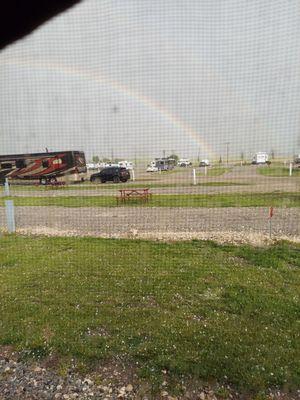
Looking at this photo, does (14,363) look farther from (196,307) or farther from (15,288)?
(196,307)

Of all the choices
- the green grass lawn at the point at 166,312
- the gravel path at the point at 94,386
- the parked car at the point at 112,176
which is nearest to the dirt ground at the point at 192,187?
the parked car at the point at 112,176

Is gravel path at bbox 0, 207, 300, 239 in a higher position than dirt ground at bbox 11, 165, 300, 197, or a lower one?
lower

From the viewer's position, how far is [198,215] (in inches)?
234

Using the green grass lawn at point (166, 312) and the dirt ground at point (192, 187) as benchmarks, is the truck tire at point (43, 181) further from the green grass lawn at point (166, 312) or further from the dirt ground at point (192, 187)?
the green grass lawn at point (166, 312)

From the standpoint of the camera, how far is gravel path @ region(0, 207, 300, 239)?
4.52 metres

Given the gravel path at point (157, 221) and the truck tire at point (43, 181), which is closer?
the gravel path at point (157, 221)

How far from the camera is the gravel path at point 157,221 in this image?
452cm

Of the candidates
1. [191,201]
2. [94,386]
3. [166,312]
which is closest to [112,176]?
[191,201]

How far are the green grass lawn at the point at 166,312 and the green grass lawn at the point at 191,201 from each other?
4040 millimetres

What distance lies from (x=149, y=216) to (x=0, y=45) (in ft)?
16.4

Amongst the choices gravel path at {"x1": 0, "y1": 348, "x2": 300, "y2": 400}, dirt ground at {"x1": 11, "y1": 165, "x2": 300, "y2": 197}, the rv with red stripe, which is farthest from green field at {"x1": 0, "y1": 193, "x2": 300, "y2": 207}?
gravel path at {"x1": 0, "y1": 348, "x2": 300, "y2": 400}

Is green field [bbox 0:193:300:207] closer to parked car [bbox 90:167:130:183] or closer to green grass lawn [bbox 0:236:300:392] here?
parked car [bbox 90:167:130:183]

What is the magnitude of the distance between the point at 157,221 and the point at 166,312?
11.4 feet

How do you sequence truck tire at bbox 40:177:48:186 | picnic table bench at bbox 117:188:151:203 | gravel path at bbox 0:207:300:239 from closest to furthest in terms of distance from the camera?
gravel path at bbox 0:207:300:239
picnic table bench at bbox 117:188:151:203
truck tire at bbox 40:177:48:186
